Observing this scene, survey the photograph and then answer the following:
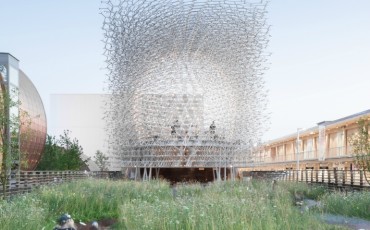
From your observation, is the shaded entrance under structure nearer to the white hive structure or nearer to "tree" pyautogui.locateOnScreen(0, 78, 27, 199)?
the white hive structure

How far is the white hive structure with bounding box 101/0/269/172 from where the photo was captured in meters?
43.7

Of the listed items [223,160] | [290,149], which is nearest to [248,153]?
[223,160]

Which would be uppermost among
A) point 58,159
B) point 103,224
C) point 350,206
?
point 58,159

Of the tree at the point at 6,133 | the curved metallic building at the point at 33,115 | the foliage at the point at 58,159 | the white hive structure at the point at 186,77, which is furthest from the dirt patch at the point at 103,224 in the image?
the curved metallic building at the point at 33,115

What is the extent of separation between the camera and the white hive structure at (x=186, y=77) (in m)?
43.7

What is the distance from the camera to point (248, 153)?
48.9 m

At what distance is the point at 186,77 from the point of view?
44.7m

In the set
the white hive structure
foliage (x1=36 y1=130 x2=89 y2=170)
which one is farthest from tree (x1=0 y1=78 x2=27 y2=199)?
foliage (x1=36 y1=130 x2=89 y2=170)

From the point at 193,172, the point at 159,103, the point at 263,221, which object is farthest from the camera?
the point at 193,172

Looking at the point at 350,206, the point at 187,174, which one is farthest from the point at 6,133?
the point at 187,174

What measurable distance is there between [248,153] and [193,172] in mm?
8769

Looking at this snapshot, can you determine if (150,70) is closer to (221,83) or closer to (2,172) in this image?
(221,83)

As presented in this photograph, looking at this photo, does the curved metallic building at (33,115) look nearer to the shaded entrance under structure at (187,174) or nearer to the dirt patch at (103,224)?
the shaded entrance under structure at (187,174)

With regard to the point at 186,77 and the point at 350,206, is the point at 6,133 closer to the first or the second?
the point at 350,206
